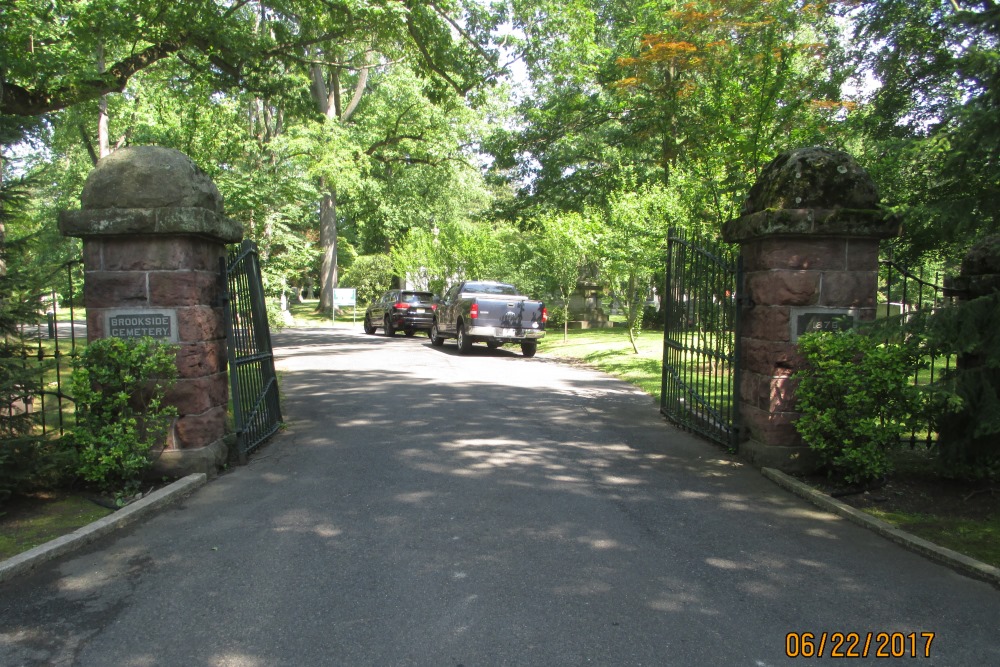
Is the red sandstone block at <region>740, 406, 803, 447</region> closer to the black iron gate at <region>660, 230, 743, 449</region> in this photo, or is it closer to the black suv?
the black iron gate at <region>660, 230, 743, 449</region>

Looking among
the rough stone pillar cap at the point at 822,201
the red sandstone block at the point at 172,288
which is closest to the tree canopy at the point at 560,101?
the rough stone pillar cap at the point at 822,201

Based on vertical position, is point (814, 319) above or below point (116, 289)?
below

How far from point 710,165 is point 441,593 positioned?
373 inches

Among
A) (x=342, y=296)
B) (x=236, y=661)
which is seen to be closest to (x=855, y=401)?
(x=236, y=661)

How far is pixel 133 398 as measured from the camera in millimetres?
5660

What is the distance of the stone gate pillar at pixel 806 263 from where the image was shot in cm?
595

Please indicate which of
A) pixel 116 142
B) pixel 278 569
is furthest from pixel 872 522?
pixel 116 142

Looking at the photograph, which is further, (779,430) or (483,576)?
(779,430)

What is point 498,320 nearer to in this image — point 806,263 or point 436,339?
point 436,339

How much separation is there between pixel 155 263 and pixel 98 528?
2282 millimetres

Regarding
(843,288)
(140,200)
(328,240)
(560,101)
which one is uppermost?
(560,101)

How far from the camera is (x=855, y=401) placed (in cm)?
525
